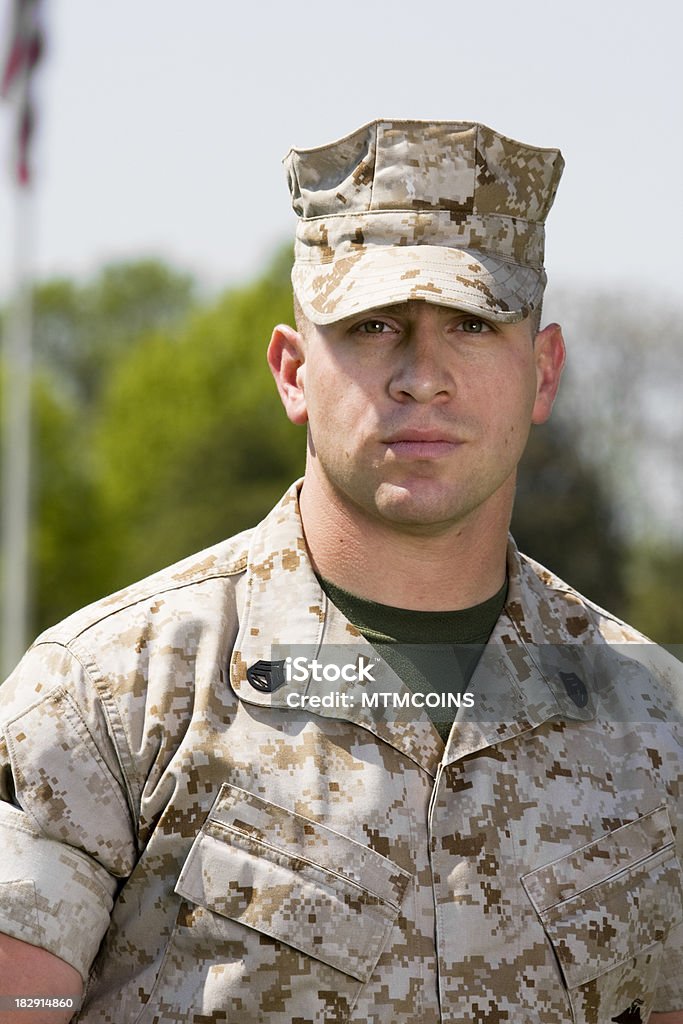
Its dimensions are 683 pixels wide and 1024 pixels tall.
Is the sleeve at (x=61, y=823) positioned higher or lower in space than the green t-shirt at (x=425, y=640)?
lower

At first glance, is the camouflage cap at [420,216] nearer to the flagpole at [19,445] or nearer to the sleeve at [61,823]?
the sleeve at [61,823]

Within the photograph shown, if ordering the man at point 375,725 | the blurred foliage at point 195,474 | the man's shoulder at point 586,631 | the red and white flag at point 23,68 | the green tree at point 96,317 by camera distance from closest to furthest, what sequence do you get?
the man at point 375,725
the man's shoulder at point 586,631
the red and white flag at point 23,68
the blurred foliage at point 195,474
the green tree at point 96,317

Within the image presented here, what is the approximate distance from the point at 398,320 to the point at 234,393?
4524 cm

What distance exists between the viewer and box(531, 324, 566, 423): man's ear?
3.40m

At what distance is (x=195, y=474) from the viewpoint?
4594cm

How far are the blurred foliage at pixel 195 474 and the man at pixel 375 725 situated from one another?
113 ft

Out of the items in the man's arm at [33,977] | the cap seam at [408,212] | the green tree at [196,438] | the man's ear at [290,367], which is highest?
the cap seam at [408,212]

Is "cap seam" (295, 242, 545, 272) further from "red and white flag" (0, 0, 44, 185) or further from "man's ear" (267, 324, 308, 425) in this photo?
"red and white flag" (0, 0, 44, 185)

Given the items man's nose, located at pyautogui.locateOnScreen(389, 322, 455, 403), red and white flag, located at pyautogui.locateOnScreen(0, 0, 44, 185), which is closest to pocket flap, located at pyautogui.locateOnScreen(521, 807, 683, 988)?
man's nose, located at pyautogui.locateOnScreen(389, 322, 455, 403)

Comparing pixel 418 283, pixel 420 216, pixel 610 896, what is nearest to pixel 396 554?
pixel 418 283

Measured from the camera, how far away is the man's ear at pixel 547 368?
Answer: 3396 millimetres

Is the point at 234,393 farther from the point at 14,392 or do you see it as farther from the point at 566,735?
the point at 566,735

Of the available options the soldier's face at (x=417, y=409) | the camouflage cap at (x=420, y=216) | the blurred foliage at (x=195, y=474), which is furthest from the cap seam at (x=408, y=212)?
the blurred foliage at (x=195, y=474)

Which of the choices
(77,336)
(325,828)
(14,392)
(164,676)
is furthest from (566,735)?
(77,336)
